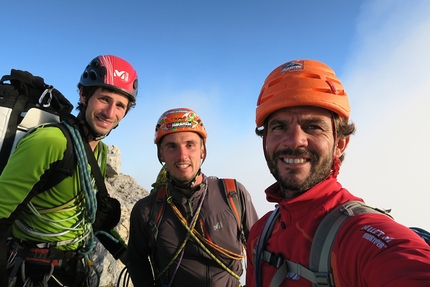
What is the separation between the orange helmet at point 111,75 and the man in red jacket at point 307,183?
9.35ft

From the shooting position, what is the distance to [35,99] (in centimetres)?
411

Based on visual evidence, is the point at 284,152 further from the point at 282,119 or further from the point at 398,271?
the point at 398,271

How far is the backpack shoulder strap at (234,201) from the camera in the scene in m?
4.21

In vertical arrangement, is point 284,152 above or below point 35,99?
below

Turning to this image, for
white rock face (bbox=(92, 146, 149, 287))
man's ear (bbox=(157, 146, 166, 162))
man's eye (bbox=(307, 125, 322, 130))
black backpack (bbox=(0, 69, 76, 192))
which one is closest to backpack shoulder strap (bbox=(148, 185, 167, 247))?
man's ear (bbox=(157, 146, 166, 162))

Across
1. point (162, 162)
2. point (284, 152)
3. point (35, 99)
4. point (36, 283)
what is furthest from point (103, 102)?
point (284, 152)

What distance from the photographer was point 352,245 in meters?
1.63

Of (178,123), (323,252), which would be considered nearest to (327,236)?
(323,252)

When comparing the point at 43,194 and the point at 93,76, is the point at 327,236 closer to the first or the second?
the point at 43,194

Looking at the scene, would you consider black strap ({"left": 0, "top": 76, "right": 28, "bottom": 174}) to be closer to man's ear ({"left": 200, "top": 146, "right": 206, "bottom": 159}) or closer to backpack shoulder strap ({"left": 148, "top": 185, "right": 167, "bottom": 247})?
backpack shoulder strap ({"left": 148, "top": 185, "right": 167, "bottom": 247})

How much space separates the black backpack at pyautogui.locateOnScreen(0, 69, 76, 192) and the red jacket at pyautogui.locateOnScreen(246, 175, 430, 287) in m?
2.93

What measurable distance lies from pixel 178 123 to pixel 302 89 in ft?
8.66

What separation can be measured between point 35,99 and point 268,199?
3811 mm

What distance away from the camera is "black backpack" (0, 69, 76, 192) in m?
3.64
